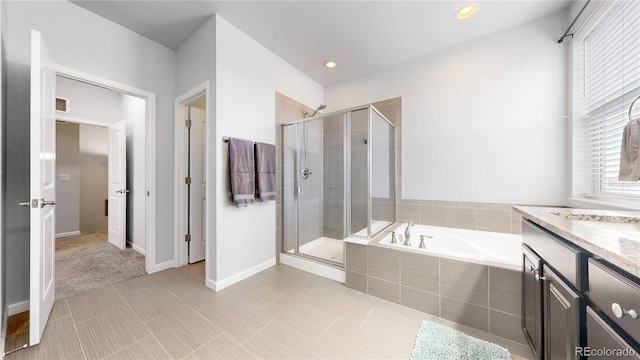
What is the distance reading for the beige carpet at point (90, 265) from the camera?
2.08 m

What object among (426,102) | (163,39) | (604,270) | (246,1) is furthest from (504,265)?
(163,39)

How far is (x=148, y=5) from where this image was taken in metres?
1.89

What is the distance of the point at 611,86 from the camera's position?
1.55m

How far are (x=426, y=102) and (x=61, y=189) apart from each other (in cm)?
615

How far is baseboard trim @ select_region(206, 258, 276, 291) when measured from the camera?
6.55 ft

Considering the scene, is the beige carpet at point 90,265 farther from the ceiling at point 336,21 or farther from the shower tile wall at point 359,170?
the ceiling at point 336,21

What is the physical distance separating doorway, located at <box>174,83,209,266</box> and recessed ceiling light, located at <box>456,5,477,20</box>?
2.65 metres

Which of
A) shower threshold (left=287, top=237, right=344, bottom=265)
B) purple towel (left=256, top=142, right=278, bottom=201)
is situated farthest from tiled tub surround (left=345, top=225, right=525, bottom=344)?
purple towel (left=256, top=142, right=278, bottom=201)

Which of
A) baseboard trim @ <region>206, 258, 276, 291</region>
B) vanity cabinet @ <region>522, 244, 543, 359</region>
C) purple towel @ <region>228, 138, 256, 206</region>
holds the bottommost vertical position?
baseboard trim @ <region>206, 258, 276, 291</region>

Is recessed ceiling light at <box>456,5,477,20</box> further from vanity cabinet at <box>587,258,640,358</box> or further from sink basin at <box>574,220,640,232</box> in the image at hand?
vanity cabinet at <box>587,258,640,358</box>

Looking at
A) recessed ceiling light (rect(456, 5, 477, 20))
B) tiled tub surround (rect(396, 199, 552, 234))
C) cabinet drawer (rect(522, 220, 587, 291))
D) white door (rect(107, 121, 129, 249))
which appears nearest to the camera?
cabinet drawer (rect(522, 220, 587, 291))

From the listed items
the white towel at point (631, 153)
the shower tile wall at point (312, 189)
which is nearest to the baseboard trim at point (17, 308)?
the shower tile wall at point (312, 189)

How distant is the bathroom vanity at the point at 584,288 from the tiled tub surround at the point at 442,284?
0.20 m

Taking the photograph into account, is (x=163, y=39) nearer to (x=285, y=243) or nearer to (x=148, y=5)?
(x=148, y=5)
